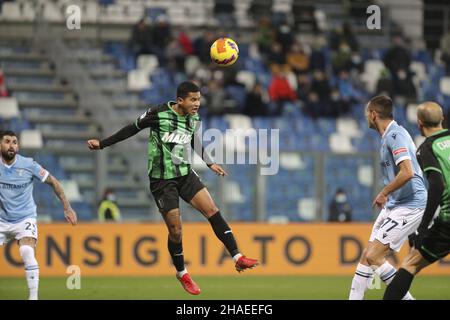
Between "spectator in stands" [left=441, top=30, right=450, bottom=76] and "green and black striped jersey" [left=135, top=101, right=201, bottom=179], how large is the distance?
15231mm

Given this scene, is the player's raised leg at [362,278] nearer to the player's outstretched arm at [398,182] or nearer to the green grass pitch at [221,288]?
the player's outstretched arm at [398,182]

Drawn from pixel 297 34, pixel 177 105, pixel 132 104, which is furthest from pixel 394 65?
pixel 177 105

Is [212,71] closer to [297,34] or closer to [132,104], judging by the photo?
[132,104]

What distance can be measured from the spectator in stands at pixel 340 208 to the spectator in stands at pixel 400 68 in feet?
19.1

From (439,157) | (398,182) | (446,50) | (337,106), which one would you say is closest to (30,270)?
(398,182)

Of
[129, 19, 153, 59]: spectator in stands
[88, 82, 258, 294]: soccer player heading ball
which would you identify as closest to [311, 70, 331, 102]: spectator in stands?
[129, 19, 153, 59]: spectator in stands

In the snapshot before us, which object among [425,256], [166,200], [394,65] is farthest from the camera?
[394,65]

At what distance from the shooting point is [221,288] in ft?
48.9

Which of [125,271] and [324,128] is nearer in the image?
[125,271]

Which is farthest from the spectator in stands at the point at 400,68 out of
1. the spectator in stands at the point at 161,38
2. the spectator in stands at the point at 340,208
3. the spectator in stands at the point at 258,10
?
the spectator in stands at the point at 340,208

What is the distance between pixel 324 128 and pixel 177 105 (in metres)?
11.3

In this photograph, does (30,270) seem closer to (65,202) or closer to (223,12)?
(65,202)

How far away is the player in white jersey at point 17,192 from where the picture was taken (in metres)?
12.0

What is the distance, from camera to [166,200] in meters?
11.6
